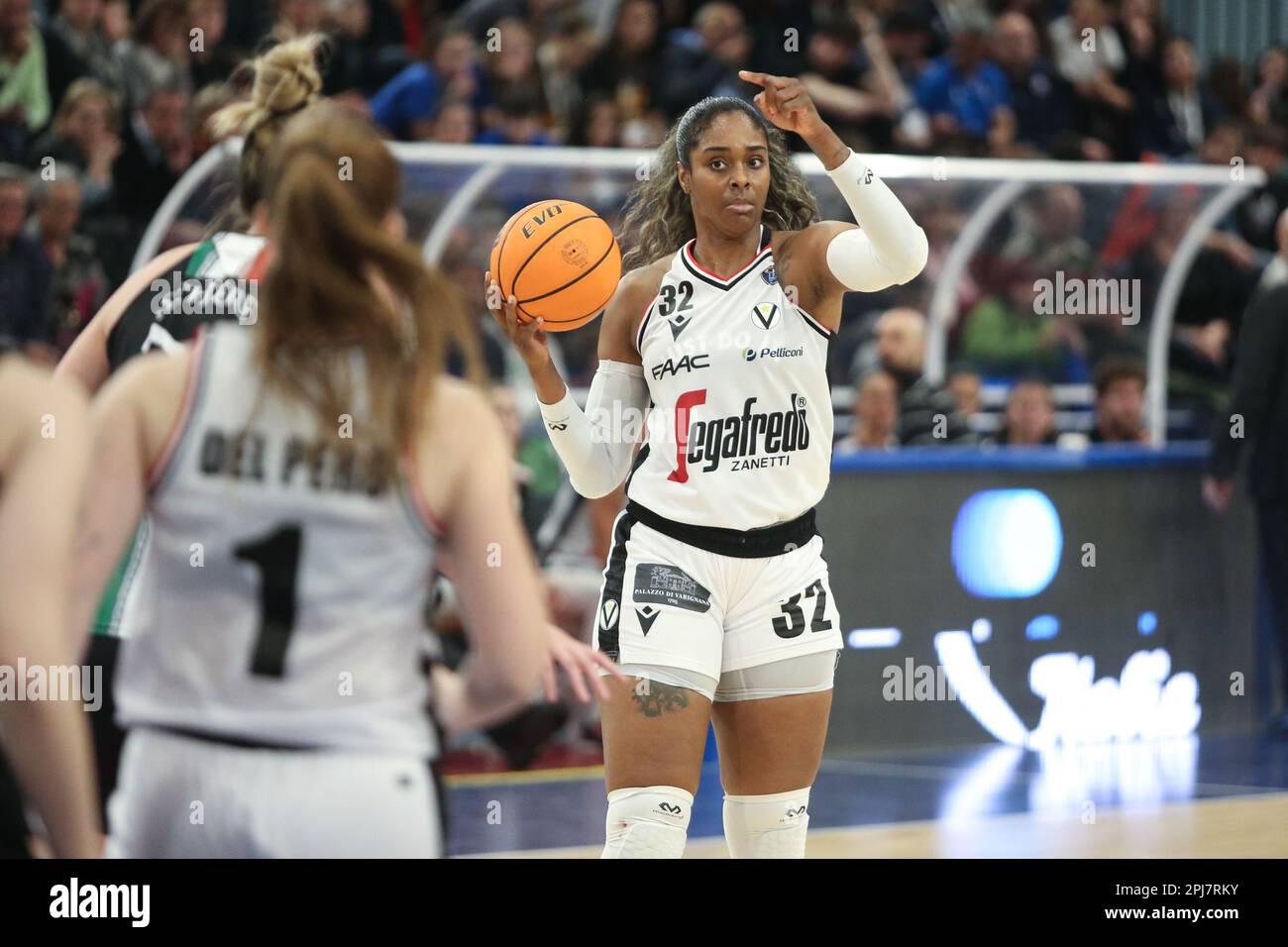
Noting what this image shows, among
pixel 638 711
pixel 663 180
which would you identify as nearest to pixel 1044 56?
pixel 663 180

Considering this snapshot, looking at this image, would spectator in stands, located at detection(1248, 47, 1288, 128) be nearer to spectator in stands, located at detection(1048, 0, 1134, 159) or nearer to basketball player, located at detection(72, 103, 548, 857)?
spectator in stands, located at detection(1048, 0, 1134, 159)

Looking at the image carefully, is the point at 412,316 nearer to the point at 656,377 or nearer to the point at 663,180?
the point at 656,377

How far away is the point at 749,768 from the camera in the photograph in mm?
4559

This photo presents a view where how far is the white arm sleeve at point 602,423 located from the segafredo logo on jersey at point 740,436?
0.23m

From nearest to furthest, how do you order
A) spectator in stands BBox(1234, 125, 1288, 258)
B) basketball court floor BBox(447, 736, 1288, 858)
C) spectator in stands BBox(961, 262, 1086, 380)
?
1. basketball court floor BBox(447, 736, 1288, 858)
2. spectator in stands BBox(961, 262, 1086, 380)
3. spectator in stands BBox(1234, 125, 1288, 258)

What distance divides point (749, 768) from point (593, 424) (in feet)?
3.28

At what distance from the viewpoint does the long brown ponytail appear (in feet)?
8.72

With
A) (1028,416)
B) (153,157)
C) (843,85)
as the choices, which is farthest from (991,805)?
(843,85)

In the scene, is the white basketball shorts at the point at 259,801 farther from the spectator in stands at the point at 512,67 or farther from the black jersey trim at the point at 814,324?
the spectator in stands at the point at 512,67

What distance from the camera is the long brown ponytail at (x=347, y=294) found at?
2658 millimetres

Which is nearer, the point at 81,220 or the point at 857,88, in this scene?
the point at 81,220

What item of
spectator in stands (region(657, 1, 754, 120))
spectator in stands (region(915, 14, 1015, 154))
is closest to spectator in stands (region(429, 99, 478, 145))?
spectator in stands (region(657, 1, 754, 120))

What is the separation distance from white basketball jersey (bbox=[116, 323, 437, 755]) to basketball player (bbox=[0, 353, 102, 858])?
119 mm

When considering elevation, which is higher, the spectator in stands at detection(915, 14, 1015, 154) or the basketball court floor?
the spectator in stands at detection(915, 14, 1015, 154)
